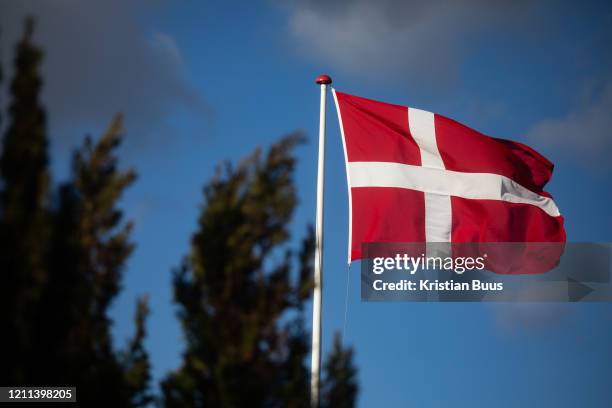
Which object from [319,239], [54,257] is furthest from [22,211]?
[319,239]

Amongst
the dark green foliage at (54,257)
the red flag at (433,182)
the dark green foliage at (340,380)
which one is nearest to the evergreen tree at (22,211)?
the dark green foliage at (54,257)

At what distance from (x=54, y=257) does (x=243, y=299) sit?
2.26m

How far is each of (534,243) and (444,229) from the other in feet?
7.19

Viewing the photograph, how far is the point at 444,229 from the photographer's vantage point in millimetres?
18344

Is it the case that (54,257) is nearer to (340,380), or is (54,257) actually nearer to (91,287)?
(91,287)

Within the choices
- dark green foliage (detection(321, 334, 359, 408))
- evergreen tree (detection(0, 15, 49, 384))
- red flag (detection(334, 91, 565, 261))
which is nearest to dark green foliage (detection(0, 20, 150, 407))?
evergreen tree (detection(0, 15, 49, 384))

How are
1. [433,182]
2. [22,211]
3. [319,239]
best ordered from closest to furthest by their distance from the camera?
[22,211]
[319,239]
[433,182]

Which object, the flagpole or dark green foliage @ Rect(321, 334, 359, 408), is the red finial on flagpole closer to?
the flagpole

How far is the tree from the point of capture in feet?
32.6

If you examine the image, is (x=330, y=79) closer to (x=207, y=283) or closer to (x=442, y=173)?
(x=442, y=173)

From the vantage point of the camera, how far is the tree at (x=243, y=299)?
995 centimetres

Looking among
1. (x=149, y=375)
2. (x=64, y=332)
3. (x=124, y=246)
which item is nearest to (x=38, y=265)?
(x=64, y=332)

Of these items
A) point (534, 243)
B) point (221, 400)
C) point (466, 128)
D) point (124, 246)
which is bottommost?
point (221, 400)

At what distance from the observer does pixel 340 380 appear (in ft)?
33.3
